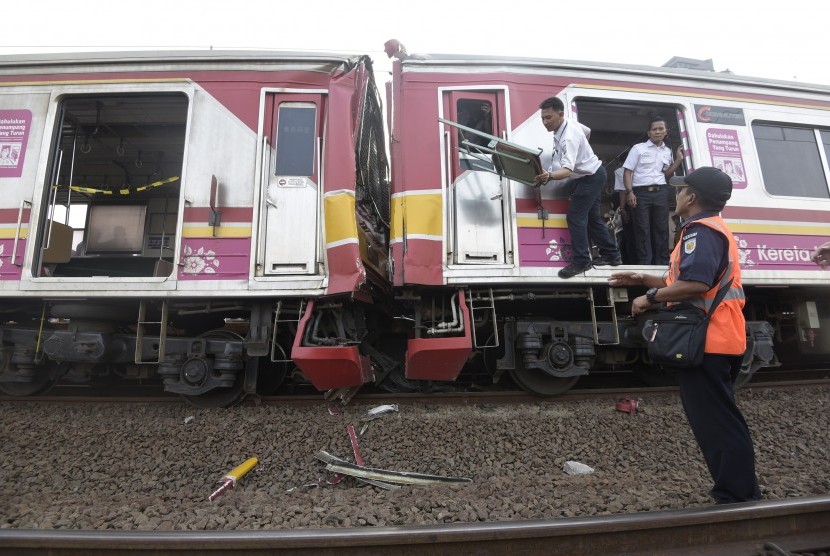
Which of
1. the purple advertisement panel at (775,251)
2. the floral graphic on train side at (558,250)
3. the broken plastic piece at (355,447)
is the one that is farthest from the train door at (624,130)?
the broken plastic piece at (355,447)

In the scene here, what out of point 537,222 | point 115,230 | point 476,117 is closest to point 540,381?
point 537,222

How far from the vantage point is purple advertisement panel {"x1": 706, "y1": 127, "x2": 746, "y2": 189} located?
4504 millimetres

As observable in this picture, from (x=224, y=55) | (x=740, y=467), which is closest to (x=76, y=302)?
(x=224, y=55)

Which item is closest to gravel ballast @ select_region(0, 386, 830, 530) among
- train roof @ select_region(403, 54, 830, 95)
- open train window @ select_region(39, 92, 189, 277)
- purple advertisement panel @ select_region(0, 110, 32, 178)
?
purple advertisement panel @ select_region(0, 110, 32, 178)

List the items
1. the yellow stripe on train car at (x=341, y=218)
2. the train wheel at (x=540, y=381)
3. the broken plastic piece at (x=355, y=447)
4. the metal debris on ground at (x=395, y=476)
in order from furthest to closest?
1. the train wheel at (x=540, y=381)
2. the yellow stripe on train car at (x=341, y=218)
3. the broken plastic piece at (x=355, y=447)
4. the metal debris on ground at (x=395, y=476)

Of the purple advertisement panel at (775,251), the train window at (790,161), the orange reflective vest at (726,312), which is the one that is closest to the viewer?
the orange reflective vest at (726,312)

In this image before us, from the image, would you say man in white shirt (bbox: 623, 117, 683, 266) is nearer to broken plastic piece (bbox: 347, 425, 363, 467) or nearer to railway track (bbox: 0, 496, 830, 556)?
railway track (bbox: 0, 496, 830, 556)

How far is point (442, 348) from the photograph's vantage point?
3.61 metres

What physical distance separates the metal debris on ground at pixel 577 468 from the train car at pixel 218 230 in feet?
6.10

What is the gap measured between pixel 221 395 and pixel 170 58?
3.49 m

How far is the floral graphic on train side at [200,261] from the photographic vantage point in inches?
155

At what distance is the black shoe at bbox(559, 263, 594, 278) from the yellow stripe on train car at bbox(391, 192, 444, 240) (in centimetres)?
124

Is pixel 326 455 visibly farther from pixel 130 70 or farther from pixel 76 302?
pixel 130 70

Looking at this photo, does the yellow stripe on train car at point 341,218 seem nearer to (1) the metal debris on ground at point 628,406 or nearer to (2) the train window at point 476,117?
(2) the train window at point 476,117
